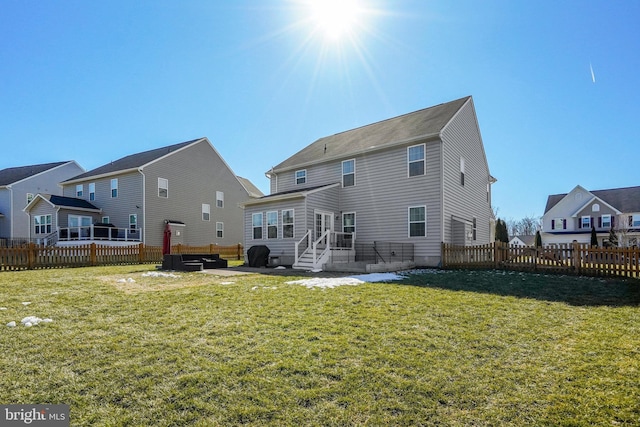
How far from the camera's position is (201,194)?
28516 millimetres

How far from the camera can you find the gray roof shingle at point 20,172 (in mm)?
31959

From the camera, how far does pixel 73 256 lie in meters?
16.1

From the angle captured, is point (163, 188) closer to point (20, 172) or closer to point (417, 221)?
point (417, 221)

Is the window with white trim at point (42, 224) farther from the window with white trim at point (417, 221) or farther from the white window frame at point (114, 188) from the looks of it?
the window with white trim at point (417, 221)

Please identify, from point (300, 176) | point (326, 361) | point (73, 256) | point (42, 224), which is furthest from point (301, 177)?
point (42, 224)

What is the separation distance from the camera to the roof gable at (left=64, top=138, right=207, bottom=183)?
25.6 metres

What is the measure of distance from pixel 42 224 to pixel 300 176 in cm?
2230

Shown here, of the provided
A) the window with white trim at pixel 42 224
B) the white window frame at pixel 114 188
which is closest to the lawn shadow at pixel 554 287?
the white window frame at pixel 114 188

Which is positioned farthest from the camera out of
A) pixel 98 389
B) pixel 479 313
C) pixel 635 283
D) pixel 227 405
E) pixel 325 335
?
pixel 635 283

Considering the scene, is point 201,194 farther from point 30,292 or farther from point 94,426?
point 94,426

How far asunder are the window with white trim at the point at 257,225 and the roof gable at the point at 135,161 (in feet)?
38.5

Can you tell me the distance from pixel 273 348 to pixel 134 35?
1298 cm

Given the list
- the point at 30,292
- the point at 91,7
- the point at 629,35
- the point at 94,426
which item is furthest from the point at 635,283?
→ the point at 91,7

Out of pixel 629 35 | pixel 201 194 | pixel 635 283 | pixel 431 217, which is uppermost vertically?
pixel 629 35
